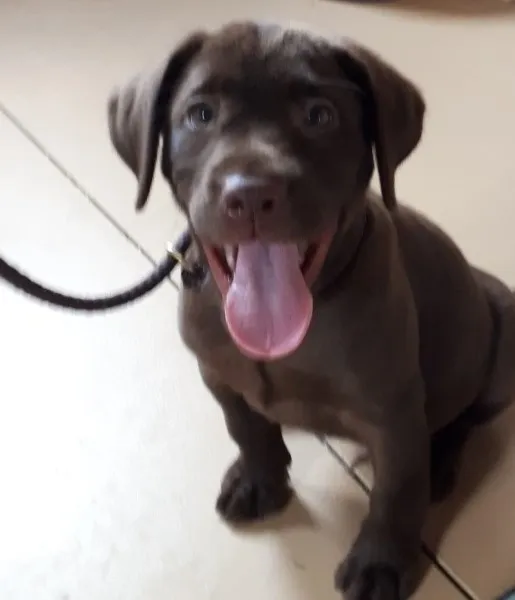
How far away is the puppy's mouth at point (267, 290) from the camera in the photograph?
115 cm

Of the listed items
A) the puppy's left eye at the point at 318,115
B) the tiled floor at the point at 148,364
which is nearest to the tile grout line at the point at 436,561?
the tiled floor at the point at 148,364

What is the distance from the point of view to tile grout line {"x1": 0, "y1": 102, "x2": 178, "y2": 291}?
208 cm

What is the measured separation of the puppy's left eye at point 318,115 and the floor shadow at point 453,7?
167cm

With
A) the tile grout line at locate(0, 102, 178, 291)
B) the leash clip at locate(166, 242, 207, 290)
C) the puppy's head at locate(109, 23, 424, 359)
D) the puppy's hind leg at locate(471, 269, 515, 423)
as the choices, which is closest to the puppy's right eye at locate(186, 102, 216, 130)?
the puppy's head at locate(109, 23, 424, 359)

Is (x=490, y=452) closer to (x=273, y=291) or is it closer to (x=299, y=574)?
(x=299, y=574)

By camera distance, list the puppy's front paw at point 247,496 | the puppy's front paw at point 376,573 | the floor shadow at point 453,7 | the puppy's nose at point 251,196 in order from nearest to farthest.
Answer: the puppy's nose at point 251,196 → the puppy's front paw at point 376,573 → the puppy's front paw at point 247,496 → the floor shadow at point 453,7

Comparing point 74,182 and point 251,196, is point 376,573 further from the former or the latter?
point 74,182

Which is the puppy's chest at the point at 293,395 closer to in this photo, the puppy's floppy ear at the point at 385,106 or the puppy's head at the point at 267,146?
the puppy's head at the point at 267,146

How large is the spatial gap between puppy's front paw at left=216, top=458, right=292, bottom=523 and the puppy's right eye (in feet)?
2.16

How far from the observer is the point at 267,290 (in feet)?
3.83

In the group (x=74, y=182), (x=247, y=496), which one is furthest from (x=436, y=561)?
(x=74, y=182)

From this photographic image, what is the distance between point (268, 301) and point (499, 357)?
53 cm

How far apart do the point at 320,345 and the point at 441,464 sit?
457mm

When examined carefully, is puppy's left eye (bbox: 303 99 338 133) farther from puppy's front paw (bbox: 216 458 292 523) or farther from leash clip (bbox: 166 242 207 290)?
puppy's front paw (bbox: 216 458 292 523)
